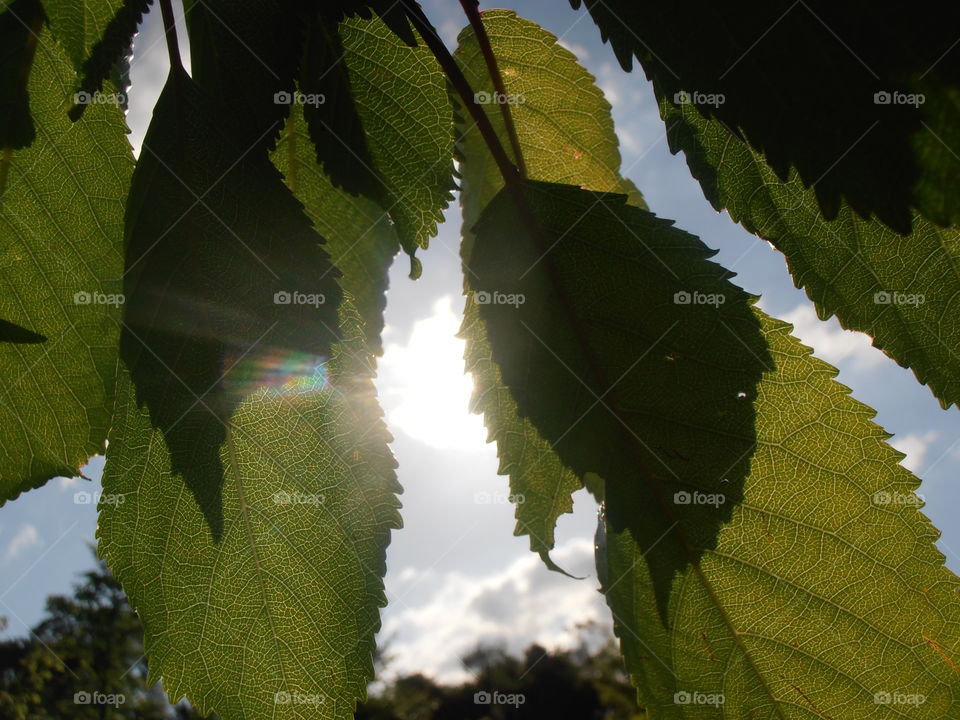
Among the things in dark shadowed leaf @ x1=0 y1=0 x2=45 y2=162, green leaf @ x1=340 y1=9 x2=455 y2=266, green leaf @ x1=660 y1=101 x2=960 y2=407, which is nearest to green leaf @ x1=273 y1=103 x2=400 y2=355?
green leaf @ x1=340 y1=9 x2=455 y2=266

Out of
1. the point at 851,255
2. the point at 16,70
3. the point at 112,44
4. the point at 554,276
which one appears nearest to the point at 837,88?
the point at 851,255

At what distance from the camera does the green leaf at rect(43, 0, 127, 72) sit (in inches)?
29.9

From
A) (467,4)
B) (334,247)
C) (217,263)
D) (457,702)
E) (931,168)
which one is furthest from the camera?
(457,702)

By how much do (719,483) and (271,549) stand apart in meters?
0.53

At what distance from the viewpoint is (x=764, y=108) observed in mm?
497

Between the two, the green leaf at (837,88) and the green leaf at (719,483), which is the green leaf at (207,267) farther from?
the green leaf at (837,88)

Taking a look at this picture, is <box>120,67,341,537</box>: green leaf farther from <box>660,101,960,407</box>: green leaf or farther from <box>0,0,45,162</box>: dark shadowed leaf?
<box>660,101,960,407</box>: green leaf

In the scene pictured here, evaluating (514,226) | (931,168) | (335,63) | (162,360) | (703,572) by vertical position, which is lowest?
(703,572)

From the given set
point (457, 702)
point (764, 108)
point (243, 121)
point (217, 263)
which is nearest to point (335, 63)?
point (243, 121)

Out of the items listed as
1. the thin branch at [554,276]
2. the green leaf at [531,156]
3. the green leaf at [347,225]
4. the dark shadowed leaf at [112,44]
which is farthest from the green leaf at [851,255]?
the dark shadowed leaf at [112,44]

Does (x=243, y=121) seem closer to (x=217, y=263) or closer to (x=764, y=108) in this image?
(x=217, y=263)

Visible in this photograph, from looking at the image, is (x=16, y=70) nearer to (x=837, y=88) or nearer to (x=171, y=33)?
(x=171, y=33)

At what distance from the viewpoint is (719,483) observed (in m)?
0.82

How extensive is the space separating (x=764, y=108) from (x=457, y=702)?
2610 cm
